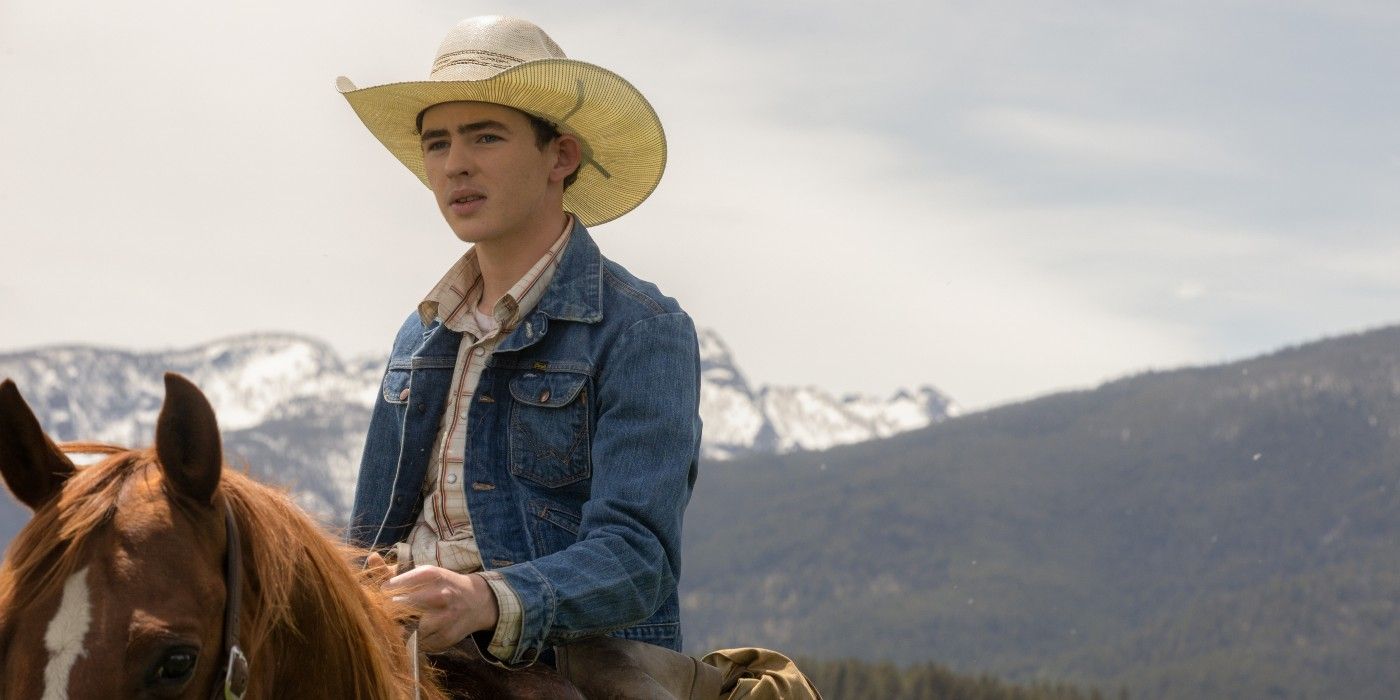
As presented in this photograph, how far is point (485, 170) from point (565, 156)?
1.53 ft

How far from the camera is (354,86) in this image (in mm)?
5418

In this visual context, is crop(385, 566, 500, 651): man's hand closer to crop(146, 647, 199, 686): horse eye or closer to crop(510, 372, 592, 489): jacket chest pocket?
crop(510, 372, 592, 489): jacket chest pocket

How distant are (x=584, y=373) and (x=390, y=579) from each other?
0.97 metres

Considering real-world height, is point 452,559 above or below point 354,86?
below

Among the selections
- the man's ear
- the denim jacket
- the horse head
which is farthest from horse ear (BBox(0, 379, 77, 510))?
the man's ear

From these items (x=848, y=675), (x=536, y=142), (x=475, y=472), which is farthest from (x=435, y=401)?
(x=848, y=675)

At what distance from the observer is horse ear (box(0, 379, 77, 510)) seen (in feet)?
10.5

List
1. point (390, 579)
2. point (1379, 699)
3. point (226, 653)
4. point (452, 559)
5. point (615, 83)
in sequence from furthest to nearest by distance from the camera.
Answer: point (1379, 699), point (615, 83), point (452, 559), point (390, 579), point (226, 653)

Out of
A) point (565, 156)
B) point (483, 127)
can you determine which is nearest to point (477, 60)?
point (483, 127)

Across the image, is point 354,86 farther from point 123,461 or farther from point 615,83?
point 123,461

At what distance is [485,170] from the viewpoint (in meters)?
4.89

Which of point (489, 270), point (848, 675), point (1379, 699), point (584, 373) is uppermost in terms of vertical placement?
point (489, 270)

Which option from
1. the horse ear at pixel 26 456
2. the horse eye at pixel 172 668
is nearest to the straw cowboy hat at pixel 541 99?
the horse ear at pixel 26 456

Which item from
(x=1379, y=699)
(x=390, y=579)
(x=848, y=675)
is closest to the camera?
(x=390, y=579)
